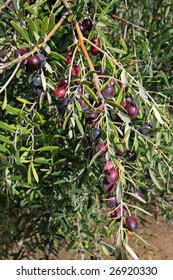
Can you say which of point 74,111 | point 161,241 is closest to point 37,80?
point 74,111

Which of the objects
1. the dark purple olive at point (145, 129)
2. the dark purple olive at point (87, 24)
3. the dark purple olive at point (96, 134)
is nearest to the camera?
the dark purple olive at point (96, 134)

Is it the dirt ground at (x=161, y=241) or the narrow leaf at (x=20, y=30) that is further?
the dirt ground at (x=161, y=241)

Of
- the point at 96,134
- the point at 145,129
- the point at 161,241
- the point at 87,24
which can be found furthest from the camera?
the point at 161,241

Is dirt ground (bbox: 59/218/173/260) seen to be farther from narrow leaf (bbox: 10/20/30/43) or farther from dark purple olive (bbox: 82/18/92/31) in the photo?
narrow leaf (bbox: 10/20/30/43)

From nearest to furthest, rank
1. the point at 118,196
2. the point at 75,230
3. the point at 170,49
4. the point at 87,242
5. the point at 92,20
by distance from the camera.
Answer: the point at 118,196 → the point at 92,20 → the point at 170,49 → the point at 75,230 → the point at 87,242

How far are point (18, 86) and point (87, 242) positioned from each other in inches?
31.0

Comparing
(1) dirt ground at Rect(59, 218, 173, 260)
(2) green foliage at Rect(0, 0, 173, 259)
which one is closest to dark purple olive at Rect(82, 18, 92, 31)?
(2) green foliage at Rect(0, 0, 173, 259)

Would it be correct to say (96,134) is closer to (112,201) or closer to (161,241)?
(112,201)

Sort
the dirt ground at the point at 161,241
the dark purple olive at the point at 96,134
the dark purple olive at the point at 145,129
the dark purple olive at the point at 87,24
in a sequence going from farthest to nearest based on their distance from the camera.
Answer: the dirt ground at the point at 161,241 → the dark purple olive at the point at 87,24 → the dark purple olive at the point at 145,129 → the dark purple olive at the point at 96,134

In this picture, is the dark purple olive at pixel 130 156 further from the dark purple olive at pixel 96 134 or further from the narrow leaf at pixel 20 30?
the narrow leaf at pixel 20 30

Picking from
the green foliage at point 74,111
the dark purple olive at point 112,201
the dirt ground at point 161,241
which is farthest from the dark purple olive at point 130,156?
the dirt ground at point 161,241

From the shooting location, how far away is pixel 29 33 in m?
0.95
